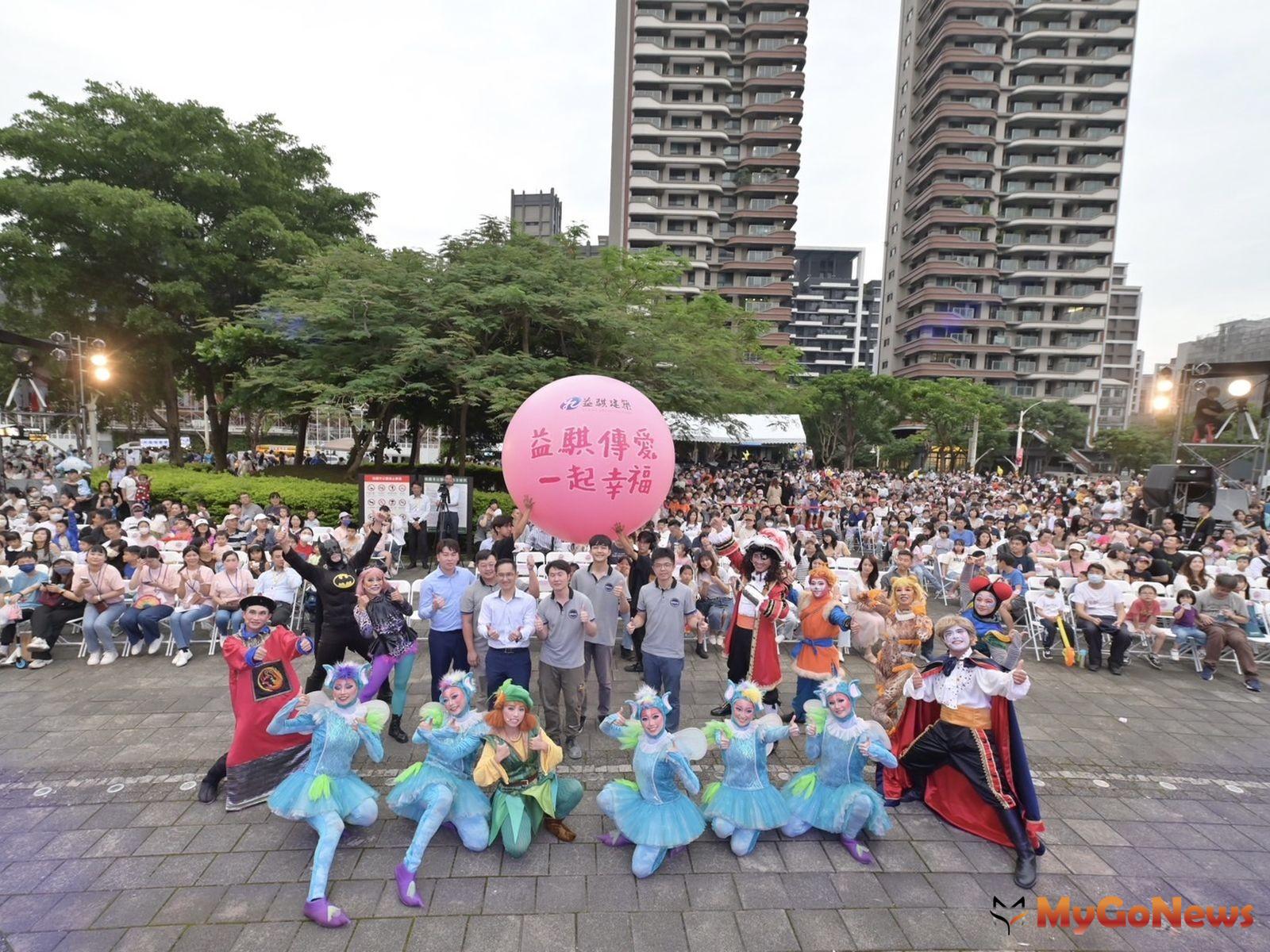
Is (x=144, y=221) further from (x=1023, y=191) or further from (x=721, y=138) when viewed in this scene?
(x=1023, y=191)

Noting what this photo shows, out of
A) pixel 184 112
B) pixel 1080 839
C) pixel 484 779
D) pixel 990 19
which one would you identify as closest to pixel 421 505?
pixel 484 779

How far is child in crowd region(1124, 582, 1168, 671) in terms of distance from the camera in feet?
25.9

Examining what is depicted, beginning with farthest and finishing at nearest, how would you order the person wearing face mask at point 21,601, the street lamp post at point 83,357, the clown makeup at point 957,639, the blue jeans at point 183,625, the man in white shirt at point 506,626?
the street lamp post at point 83,357 → the blue jeans at point 183,625 → the person wearing face mask at point 21,601 → the man in white shirt at point 506,626 → the clown makeup at point 957,639

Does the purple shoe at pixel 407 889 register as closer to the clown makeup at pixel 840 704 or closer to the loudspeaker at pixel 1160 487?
the clown makeup at pixel 840 704

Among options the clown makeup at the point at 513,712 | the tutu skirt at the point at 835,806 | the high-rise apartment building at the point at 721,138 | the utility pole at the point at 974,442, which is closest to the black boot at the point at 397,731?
the clown makeup at the point at 513,712

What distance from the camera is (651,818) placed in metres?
3.87

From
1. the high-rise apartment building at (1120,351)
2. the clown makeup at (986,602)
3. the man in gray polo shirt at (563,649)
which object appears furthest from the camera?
the high-rise apartment building at (1120,351)

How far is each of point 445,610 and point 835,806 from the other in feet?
11.3

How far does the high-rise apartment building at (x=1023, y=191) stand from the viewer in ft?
178

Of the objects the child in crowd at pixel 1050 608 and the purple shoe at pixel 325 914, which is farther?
the child in crowd at pixel 1050 608

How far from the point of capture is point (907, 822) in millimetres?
4434

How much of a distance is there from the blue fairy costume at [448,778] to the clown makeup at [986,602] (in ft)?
12.7

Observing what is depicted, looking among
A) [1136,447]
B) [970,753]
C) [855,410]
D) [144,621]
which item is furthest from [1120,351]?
[144,621]

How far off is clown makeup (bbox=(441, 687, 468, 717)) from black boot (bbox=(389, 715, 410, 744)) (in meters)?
1.83
